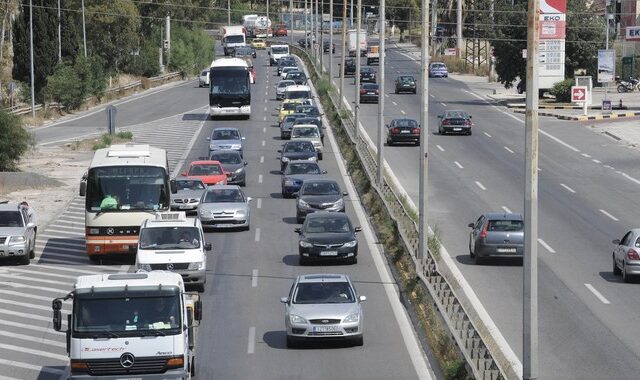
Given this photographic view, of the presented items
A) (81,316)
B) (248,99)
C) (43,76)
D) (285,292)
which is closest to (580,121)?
(248,99)

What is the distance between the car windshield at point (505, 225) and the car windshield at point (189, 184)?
45.7 ft

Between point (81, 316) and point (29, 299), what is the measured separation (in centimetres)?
1203

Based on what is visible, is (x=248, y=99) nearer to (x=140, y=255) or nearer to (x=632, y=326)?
(x=140, y=255)

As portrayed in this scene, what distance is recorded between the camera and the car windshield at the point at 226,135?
62375 millimetres

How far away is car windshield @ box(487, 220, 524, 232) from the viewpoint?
3517 centimetres

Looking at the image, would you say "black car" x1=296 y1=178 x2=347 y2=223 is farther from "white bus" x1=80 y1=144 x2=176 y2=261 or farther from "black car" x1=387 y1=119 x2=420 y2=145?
"black car" x1=387 y1=119 x2=420 y2=145

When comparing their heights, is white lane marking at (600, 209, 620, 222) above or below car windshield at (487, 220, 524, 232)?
below

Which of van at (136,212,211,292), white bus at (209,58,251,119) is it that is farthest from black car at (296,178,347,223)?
white bus at (209,58,251,119)

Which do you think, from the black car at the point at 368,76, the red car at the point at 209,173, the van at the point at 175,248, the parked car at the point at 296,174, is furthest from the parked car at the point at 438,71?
the van at the point at 175,248

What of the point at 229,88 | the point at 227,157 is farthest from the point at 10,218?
the point at 229,88

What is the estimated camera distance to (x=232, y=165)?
53094mm

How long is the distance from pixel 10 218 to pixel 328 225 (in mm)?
9236

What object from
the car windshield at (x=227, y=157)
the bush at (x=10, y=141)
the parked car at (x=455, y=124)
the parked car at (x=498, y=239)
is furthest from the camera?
the parked car at (x=455, y=124)

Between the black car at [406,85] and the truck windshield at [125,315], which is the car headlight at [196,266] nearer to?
the truck windshield at [125,315]
